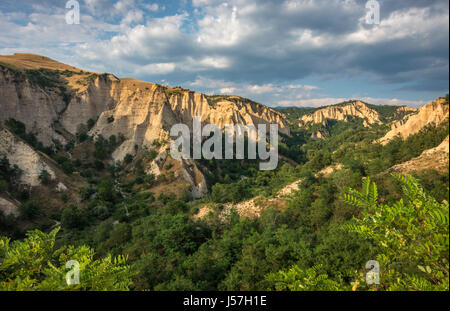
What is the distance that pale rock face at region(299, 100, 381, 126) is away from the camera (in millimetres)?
101431

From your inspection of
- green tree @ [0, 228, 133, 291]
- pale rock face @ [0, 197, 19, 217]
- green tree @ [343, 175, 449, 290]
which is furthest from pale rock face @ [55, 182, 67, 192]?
green tree @ [343, 175, 449, 290]

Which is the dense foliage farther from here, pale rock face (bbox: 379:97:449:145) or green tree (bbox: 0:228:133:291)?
pale rock face (bbox: 379:97:449:145)

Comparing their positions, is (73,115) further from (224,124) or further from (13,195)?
(224,124)

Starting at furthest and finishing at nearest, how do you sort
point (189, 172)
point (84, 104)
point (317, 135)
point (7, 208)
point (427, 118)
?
point (317, 135) < point (84, 104) < point (189, 172) < point (427, 118) < point (7, 208)

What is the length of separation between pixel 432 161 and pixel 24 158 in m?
39.2

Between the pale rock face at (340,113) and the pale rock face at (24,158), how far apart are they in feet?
332

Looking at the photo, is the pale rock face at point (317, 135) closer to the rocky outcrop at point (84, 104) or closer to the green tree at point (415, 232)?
the rocky outcrop at point (84, 104)

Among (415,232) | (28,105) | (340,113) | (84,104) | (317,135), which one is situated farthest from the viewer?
(340,113)

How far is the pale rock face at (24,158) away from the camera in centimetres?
2231

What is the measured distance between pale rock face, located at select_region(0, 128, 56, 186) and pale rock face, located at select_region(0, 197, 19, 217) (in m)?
4.11

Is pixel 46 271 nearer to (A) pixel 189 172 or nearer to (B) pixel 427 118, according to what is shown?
(A) pixel 189 172

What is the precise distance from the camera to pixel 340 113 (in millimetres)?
104938

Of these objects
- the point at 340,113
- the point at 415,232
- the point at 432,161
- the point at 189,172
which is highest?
the point at 340,113

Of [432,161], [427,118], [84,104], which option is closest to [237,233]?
[432,161]
